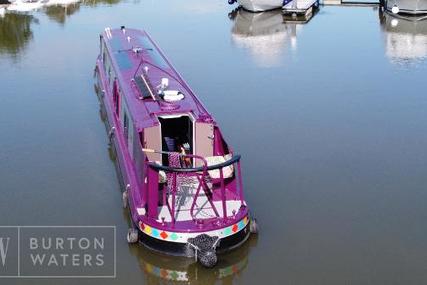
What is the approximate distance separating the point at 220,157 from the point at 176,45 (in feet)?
50.3

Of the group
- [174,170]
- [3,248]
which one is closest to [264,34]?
[174,170]

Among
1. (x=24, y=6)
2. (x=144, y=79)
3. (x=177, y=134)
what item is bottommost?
(x=177, y=134)

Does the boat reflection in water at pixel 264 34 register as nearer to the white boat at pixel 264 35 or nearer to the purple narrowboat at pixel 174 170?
the white boat at pixel 264 35

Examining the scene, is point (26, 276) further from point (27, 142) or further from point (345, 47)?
point (345, 47)

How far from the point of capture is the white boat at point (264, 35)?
2617 centimetres

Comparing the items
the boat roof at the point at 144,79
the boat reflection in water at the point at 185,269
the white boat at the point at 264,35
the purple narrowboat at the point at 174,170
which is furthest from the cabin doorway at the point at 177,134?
the white boat at the point at 264,35

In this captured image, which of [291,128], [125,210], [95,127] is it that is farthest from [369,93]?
[125,210]

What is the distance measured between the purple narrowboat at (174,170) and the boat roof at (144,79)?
0.09 ft

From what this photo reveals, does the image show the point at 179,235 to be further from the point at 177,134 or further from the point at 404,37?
the point at 404,37

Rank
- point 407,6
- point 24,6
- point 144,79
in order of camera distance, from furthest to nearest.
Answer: point 407,6 < point 24,6 < point 144,79

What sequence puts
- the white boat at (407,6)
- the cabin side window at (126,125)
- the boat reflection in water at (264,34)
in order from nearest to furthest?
1. the cabin side window at (126,125)
2. the boat reflection in water at (264,34)
3. the white boat at (407,6)

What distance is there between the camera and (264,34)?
31000 millimetres

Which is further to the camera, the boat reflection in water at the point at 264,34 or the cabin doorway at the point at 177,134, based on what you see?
the boat reflection in water at the point at 264,34

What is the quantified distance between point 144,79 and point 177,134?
6.43ft
